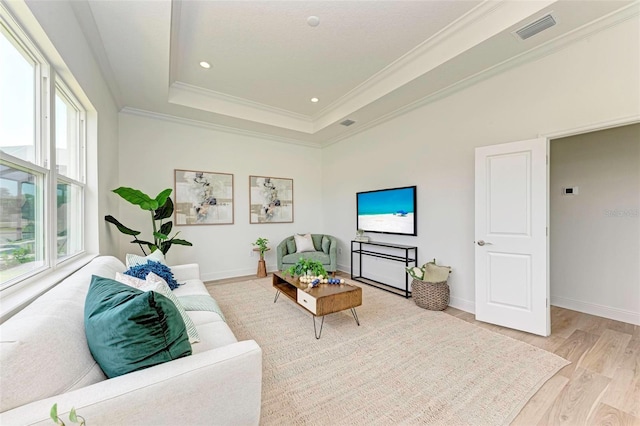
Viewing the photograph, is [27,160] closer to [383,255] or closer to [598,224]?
[383,255]

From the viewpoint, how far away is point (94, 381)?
1014 mm

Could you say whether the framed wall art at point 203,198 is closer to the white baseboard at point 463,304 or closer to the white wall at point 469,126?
the white wall at point 469,126

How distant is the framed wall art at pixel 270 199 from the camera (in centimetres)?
503

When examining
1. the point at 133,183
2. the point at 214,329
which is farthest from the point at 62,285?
the point at 133,183

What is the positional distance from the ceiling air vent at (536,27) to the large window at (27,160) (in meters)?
3.69

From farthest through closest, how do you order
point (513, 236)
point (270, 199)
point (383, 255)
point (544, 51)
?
point (270, 199) → point (383, 255) → point (513, 236) → point (544, 51)

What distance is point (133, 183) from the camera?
4016 mm

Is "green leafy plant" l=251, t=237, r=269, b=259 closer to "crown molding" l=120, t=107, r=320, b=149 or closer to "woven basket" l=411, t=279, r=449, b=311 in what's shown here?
"crown molding" l=120, t=107, r=320, b=149

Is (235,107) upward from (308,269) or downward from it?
upward

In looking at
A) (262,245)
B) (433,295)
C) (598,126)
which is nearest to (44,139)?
(262,245)

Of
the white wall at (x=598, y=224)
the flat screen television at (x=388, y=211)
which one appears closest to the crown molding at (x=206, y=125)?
the flat screen television at (x=388, y=211)

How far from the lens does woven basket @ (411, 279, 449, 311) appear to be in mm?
3139

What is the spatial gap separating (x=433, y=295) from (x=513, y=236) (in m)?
1.10

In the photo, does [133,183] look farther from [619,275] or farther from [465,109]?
[619,275]
